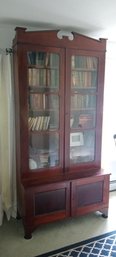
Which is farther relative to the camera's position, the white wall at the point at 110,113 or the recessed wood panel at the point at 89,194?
the white wall at the point at 110,113

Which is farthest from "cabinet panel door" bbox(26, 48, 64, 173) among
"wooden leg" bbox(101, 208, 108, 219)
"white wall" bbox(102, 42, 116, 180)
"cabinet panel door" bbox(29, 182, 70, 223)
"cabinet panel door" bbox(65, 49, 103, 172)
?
"white wall" bbox(102, 42, 116, 180)

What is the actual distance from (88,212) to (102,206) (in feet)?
0.63

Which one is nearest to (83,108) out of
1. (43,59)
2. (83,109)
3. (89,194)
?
(83,109)

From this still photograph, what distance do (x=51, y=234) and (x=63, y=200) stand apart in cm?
39

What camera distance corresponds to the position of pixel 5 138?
2.49 m

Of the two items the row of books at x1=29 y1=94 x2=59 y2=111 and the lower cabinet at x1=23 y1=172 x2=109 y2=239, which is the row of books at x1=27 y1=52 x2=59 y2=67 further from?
the lower cabinet at x1=23 y1=172 x2=109 y2=239

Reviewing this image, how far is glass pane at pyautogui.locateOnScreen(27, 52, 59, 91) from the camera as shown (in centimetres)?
226

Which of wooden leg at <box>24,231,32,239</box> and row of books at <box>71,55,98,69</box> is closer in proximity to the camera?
wooden leg at <box>24,231,32,239</box>

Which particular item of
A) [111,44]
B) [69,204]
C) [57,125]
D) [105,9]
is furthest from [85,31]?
[69,204]

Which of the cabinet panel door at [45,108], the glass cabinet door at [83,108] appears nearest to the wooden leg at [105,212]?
the glass cabinet door at [83,108]

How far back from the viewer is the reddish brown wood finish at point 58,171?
2.19m

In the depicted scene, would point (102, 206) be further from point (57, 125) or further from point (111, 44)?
point (111, 44)

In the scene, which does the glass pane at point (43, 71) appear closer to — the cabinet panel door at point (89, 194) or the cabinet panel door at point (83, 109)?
the cabinet panel door at point (83, 109)

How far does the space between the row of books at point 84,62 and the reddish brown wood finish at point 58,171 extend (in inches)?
2.2
